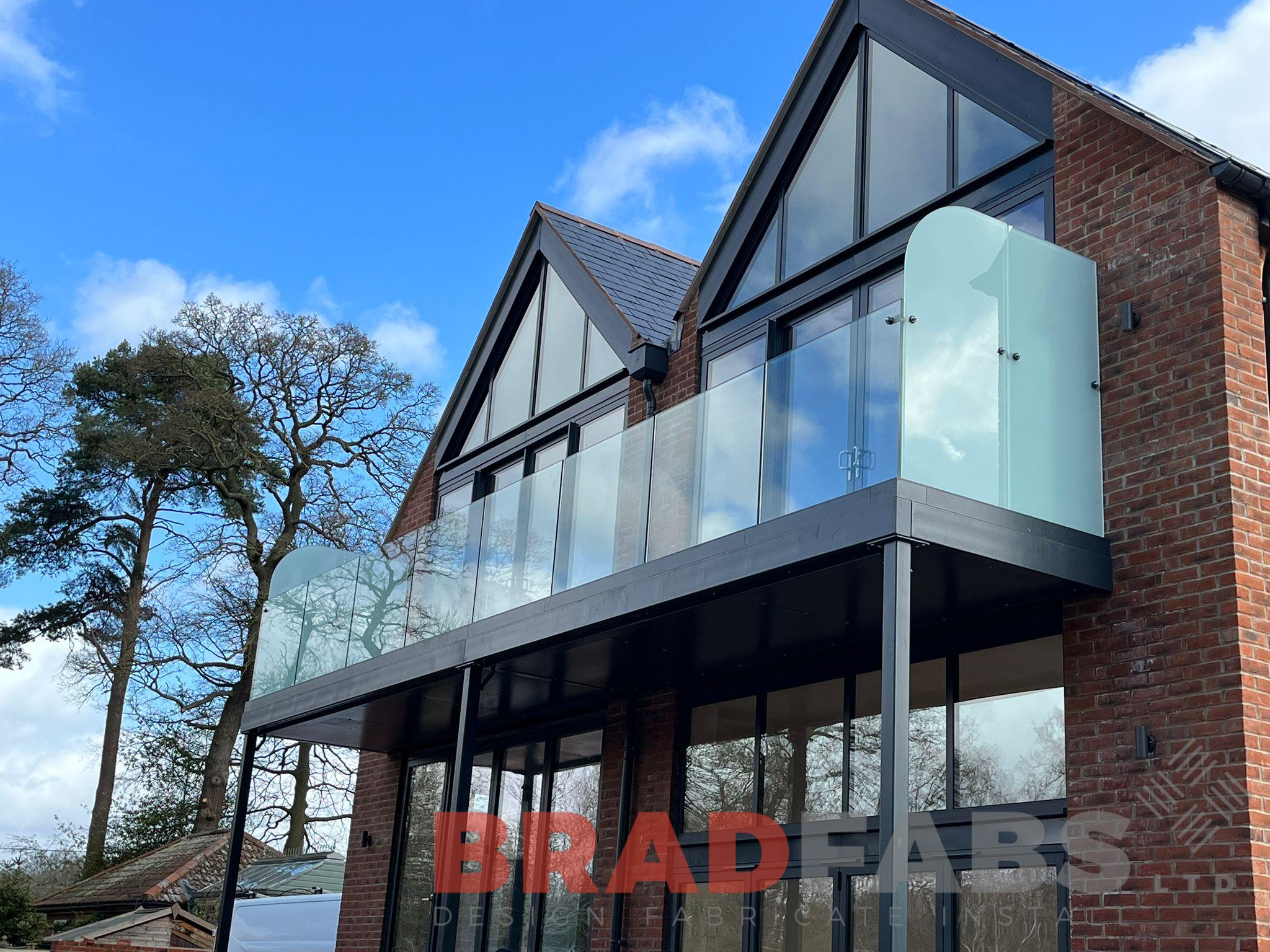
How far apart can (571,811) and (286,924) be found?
551cm

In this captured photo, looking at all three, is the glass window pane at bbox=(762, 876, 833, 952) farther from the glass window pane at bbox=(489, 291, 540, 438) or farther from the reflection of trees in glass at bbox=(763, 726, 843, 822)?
the glass window pane at bbox=(489, 291, 540, 438)

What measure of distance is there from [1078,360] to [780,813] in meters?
4.08

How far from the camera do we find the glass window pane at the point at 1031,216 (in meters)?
9.45

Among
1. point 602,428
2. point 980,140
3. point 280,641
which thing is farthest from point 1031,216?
point 280,641

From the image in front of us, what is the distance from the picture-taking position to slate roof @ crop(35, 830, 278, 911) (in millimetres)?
21703

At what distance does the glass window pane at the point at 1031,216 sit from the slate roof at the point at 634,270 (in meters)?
4.19

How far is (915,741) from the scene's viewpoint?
30.1 ft

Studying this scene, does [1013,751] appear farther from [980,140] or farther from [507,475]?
[507,475]

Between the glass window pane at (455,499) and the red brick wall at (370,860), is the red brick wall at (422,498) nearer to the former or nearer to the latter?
the glass window pane at (455,499)

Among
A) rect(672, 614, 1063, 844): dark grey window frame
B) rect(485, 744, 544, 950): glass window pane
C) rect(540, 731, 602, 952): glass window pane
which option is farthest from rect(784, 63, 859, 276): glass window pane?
rect(485, 744, 544, 950): glass window pane

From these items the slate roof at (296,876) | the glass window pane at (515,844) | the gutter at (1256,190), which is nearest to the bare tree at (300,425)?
the slate roof at (296,876)

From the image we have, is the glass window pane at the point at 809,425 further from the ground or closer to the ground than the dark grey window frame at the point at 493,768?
further from the ground

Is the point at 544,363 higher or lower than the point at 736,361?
higher

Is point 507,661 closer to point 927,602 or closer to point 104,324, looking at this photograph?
point 927,602
